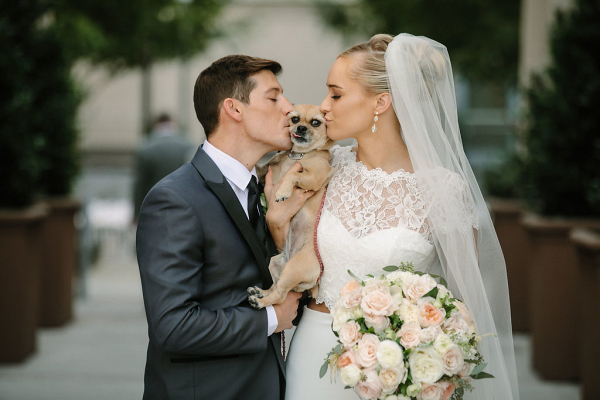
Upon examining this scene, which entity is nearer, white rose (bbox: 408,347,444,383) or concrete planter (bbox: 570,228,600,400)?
white rose (bbox: 408,347,444,383)

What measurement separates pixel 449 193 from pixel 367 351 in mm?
776

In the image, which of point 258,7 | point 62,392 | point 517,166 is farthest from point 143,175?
point 258,7

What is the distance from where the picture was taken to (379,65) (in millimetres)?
2668

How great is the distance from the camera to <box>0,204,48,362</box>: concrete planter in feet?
17.7

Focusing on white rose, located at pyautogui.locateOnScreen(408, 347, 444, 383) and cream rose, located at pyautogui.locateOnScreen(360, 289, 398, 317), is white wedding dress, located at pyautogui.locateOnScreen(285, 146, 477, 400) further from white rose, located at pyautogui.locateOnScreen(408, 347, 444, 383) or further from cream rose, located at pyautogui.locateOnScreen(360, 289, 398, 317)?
white rose, located at pyautogui.locateOnScreen(408, 347, 444, 383)

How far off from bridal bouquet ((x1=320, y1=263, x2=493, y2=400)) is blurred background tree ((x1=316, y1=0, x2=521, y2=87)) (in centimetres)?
769

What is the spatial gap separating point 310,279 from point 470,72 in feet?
26.8

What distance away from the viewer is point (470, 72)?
1008cm

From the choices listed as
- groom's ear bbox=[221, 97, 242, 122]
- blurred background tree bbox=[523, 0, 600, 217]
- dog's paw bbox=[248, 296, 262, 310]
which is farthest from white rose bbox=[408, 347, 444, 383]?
blurred background tree bbox=[523, 0, 600, 217]

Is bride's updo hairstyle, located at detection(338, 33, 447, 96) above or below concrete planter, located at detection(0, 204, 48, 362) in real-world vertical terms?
above

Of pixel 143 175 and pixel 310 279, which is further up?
pixel 310 279

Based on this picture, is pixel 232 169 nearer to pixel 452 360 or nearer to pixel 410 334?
pixel 410 334

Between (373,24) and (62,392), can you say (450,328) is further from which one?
(373,24)

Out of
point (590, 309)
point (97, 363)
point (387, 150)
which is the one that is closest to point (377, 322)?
point (387, 150)
